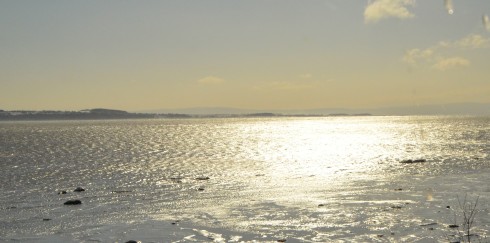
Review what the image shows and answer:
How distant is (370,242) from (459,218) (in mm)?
6241

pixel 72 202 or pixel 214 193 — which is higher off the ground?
pixel 72 202

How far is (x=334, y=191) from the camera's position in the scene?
32.2 metres

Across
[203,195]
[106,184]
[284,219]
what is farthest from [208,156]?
[284,219]

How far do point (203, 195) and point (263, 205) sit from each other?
6.13 meters

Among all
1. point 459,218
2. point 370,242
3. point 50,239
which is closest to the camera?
point 370,242

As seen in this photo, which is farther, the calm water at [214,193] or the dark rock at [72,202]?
the dark rock at [72,202]

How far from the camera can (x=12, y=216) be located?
25.5 metres

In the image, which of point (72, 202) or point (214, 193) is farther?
point (214, 193)

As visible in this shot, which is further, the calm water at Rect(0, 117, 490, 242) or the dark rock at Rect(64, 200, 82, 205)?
the dark rock at Rect(64, 200, 82, 205)

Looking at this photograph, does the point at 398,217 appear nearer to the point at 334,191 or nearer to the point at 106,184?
the point at 334,191

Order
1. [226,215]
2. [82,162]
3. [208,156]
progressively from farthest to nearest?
[208,156]
[82,162]
[226,215]

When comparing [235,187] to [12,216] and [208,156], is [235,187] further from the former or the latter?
[208,156]

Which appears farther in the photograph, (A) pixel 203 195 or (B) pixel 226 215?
(A) pixel 203 195

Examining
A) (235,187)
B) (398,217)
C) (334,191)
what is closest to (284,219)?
(398,217)
